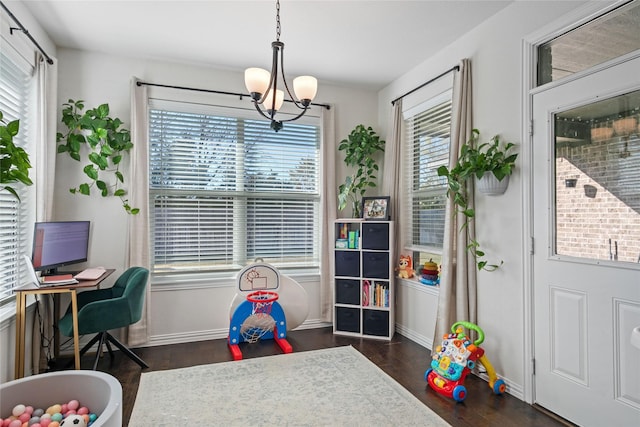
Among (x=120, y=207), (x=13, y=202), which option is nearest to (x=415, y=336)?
(x=120, y=207)

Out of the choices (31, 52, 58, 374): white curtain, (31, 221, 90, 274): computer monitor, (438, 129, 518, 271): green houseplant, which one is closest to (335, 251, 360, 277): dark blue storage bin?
(438, 129, 518, 271): green houseplant

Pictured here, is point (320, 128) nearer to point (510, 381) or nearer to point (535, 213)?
point (535, 213)

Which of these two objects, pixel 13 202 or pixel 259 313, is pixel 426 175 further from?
pixel 13 202

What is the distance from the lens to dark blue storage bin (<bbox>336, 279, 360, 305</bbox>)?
3.87 metres

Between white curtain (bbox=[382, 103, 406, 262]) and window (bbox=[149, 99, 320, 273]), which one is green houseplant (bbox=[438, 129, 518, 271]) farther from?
window (bbox=[149, 99, 320, 273])

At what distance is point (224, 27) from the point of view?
2963 millimetres

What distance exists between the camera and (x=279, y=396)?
8.27 feet

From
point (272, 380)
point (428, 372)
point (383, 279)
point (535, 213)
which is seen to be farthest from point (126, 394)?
point (535, 213)

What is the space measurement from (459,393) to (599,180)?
1579 millimetres

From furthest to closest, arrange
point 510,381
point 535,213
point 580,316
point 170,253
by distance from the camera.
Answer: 1. point 170,253
2. point 510,381
3. point 535,213
4. point 580,316

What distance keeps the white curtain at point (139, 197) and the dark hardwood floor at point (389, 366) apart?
0.81 feet

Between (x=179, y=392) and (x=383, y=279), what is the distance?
210cm

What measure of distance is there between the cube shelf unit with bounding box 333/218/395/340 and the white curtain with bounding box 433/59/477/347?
76cm

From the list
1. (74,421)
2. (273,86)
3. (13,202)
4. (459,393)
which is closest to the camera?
(74,421)
